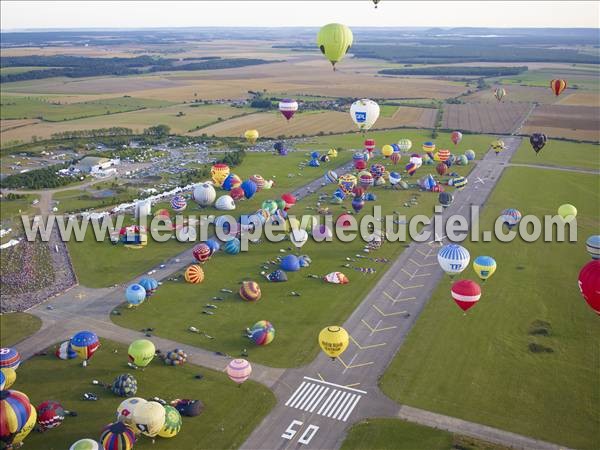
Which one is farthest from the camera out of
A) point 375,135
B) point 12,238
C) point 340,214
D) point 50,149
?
point 375,135

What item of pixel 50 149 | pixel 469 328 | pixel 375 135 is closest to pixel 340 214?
pixel 469 328

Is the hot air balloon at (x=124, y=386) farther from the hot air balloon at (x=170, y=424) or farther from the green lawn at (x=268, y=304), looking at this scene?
the green lawn at (x=268, y=304)

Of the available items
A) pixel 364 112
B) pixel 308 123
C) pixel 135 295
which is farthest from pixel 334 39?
pixel 308 123

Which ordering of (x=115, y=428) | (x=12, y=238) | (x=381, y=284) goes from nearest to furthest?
(x=115, y=428) < (x=381, y=284) < (x=12, y=238)

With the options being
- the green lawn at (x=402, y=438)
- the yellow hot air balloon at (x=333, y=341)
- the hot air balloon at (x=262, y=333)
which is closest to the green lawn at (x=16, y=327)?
the hot air balloon at (x=262, y=333)

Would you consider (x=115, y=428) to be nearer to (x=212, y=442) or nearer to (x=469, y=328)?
(x=212, y=442)

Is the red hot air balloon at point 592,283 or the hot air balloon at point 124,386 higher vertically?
the red hot air balloon at point 592,283
